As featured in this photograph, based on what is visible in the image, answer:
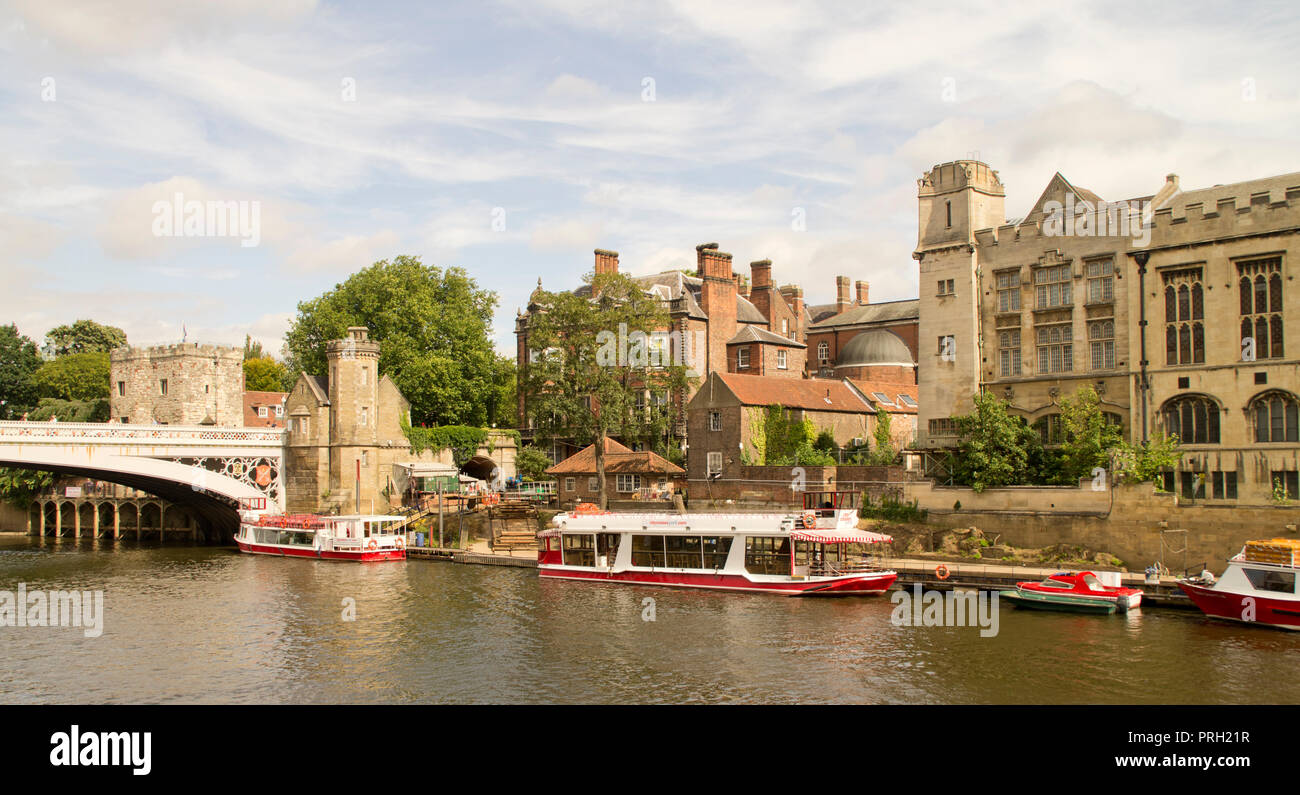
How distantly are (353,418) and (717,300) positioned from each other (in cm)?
2729

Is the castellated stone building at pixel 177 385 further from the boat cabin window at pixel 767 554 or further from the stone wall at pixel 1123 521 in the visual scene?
the stone wall at pixel 1123 521

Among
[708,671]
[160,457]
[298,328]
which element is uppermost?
[298,328]

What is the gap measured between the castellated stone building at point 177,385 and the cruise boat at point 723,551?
43.4 meters

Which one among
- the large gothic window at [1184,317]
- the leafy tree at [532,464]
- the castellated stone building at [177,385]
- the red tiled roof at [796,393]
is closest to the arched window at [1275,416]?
the large gothic window at [1184,317]

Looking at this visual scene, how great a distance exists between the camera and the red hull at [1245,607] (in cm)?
3366

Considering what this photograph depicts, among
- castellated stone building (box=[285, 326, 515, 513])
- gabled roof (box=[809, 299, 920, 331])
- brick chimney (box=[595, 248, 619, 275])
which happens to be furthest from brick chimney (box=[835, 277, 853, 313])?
castellated stone building (box=[285, 326, 515, 513])

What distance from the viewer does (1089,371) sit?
159ft

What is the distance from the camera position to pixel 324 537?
5866 centimetres

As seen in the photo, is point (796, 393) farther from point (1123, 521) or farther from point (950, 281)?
point (1123, 521)
